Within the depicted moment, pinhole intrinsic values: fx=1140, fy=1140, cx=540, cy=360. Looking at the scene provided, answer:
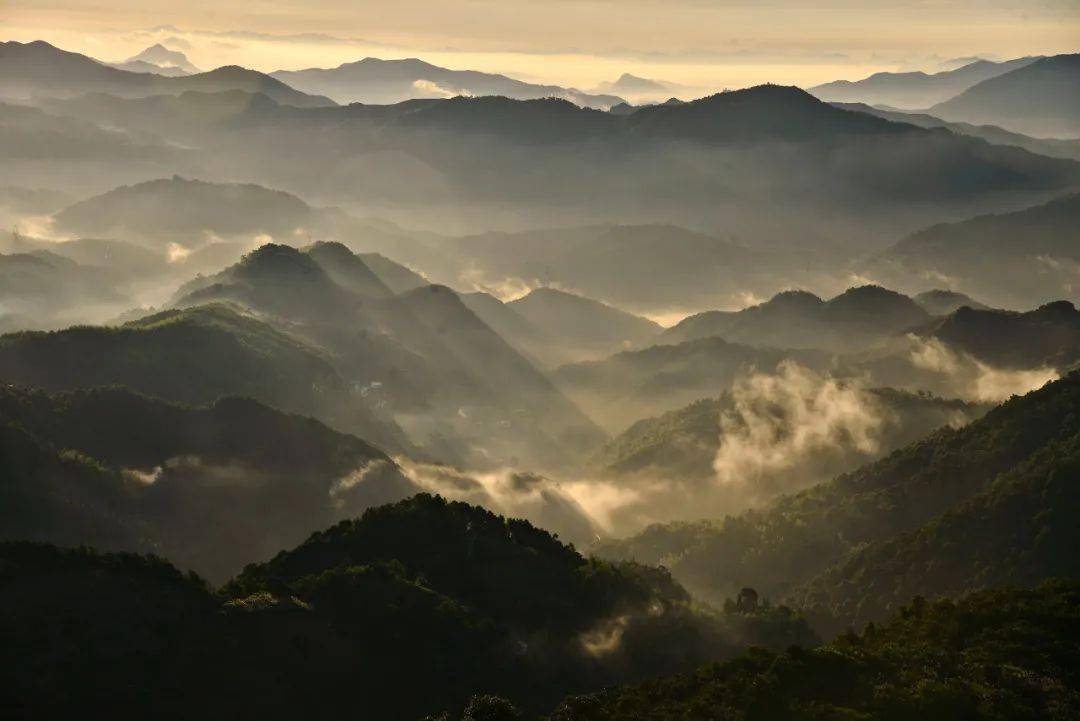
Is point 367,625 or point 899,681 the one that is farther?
point 367,625

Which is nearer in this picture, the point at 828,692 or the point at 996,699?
the point at 996,699

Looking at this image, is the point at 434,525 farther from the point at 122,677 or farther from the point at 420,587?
the point at 122,677

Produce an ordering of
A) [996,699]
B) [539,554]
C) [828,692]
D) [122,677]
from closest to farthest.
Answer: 1. [996,699]
2. [828,692]
3. [122,677]
4. [539,554]

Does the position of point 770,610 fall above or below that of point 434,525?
below

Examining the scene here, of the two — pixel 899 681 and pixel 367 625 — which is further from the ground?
pixel 899 681

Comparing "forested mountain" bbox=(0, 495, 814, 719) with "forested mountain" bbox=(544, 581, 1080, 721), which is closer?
"forested mountain" bbox=(544, 581, 1080, 721)

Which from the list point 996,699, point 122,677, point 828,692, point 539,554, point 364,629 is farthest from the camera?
point 539,554

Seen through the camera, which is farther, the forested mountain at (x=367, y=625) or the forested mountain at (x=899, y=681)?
the forested mountain at (x=367, y=625)

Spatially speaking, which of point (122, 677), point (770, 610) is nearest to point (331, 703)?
point (122, 677)
